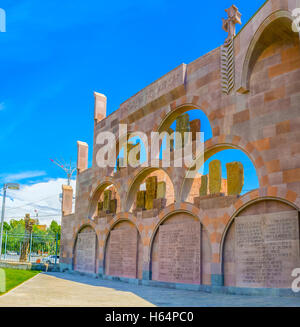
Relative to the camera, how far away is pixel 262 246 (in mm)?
12344

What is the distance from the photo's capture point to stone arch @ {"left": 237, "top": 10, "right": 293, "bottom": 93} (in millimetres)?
12070

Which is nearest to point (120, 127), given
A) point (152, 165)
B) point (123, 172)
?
point (123, 172)

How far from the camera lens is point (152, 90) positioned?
19453 millimetres

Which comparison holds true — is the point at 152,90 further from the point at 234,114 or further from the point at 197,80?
the point at 234,114

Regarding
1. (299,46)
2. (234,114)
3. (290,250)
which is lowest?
(290,250)

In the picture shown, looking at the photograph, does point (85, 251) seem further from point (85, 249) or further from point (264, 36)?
point (264, 36)

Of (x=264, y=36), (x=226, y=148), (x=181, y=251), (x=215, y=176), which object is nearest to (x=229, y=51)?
(x=264, y=36)

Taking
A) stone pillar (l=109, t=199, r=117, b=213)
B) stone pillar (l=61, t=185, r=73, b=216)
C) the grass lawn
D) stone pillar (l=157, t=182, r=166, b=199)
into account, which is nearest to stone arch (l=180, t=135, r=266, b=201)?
stone pillar (l=157, t=182, r=166, b=199)

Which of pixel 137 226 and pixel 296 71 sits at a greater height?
pixel 296 71

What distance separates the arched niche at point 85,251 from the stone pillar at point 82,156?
16.6ft

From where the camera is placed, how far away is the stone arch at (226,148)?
42.6 ft

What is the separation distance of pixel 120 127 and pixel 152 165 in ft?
15.6

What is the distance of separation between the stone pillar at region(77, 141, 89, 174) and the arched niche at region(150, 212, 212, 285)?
1242cm

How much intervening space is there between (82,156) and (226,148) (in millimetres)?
16137
